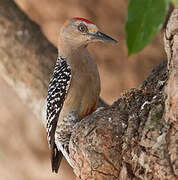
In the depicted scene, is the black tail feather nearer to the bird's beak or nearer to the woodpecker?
the woodpecker

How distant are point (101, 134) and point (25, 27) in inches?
73.3

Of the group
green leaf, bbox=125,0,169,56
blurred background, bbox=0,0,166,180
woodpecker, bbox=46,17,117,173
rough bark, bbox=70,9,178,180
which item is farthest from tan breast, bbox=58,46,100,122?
blurred background, bbox=0,0,166,180

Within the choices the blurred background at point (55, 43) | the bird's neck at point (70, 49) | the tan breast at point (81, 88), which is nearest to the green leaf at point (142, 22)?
the tan breast at point (81, 88)

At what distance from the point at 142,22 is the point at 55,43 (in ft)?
11.8

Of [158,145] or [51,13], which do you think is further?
[51,13]

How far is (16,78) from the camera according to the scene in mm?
3166

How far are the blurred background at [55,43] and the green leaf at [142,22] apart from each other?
3.35m

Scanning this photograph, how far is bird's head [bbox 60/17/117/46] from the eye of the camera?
7.68 feet

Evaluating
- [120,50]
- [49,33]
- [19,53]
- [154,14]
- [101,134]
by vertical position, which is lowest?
[101,134]

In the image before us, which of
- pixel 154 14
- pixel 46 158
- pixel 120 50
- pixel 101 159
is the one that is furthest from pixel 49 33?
pixel 154 14

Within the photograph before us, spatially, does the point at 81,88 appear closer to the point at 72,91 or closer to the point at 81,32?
the point at 72,91

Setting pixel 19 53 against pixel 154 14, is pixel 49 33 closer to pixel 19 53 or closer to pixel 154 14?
pixel 19 53

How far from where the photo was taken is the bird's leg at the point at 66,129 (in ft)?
7.67

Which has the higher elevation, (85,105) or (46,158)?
Result: (46,158)
